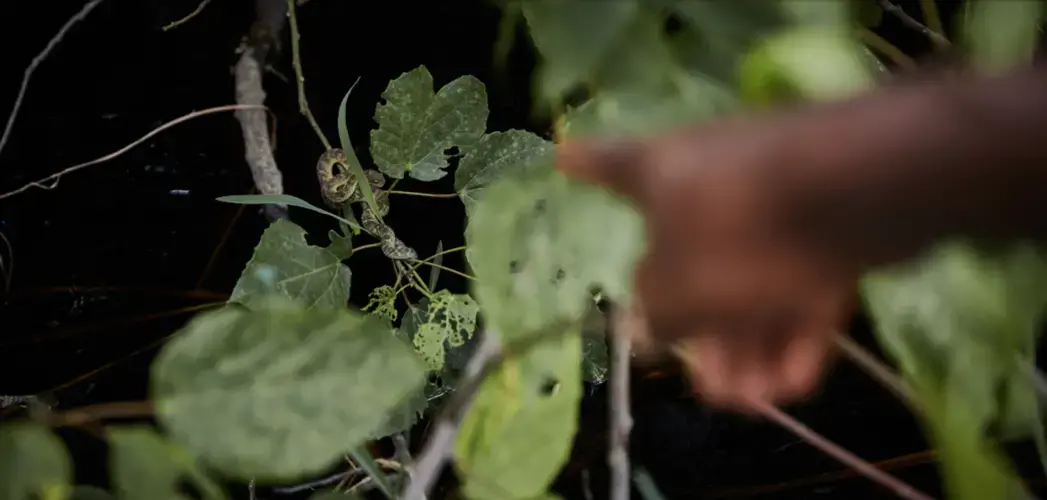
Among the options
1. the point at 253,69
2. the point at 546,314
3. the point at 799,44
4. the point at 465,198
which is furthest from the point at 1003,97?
the point at 253,69

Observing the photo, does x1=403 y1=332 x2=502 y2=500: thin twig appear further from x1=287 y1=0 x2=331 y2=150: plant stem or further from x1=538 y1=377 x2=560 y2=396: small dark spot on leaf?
x1=287 y1=0 x2=331 y2=150: plant stem

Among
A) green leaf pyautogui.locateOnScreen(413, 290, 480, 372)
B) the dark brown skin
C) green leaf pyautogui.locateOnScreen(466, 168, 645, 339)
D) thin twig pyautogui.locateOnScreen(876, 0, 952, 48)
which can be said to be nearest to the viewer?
the dark brown skin

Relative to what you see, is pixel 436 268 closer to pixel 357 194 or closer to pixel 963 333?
pixel 357 194

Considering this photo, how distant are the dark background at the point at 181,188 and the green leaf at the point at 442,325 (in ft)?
0.25

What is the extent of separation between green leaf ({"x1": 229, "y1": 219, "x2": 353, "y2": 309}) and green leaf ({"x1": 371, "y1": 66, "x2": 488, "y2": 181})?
84 millimetres

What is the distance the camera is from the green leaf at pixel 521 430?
309mm

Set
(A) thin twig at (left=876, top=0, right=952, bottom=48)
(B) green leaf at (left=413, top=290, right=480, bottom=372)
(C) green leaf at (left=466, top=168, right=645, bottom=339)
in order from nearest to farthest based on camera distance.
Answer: (C) green leaf at (left=466, top=168, right=645, bottom=339), (A) thin twig at (left=876, top=0, right=952, bottom=48), (B) green leaf at (left=413, top=290, right=480, bottom=372)

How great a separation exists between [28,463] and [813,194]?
0.97ft

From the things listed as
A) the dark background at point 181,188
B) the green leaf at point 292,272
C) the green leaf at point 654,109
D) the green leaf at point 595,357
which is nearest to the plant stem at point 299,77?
the dark background at point 181,188

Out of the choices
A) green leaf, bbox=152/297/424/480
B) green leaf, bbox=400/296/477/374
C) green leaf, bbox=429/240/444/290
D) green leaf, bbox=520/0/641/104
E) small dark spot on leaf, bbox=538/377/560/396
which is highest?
green leaf, bbox=520/0/641/104

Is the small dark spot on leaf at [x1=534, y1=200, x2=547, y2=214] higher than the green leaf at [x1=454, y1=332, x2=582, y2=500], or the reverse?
the small dark spot on leaf at [x1=534, y1=200, x2=547, y2=214]

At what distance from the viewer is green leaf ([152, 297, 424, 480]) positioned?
0.27 m

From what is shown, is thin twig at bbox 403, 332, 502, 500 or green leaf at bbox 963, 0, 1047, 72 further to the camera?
thin twig at bbox 403, 332, 502, 500

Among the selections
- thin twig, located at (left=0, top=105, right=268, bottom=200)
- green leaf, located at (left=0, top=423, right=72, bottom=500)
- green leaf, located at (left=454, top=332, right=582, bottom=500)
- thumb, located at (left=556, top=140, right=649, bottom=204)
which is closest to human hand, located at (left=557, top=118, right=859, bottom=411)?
thumb, located at (left=556, top=140, right=649, bottom=204)
